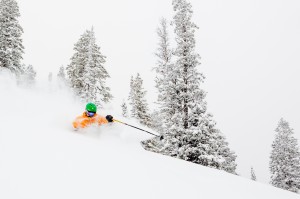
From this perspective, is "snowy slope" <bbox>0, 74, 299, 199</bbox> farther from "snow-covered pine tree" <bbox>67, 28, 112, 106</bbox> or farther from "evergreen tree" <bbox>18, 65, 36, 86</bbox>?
"evergreen tree" <bbox>18, 65, 36, 86</bbox>

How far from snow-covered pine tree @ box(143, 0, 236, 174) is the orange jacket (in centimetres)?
839

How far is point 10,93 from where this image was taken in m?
20.2

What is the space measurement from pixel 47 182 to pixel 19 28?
3100cm

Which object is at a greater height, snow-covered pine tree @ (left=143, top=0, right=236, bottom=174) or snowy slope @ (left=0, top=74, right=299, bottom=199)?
snow-covered pine tree @ (left=143, top=0, right=236, bottom=174)

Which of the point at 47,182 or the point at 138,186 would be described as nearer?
the point at 47,182

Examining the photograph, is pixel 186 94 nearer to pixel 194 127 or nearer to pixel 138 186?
pixel 194 127

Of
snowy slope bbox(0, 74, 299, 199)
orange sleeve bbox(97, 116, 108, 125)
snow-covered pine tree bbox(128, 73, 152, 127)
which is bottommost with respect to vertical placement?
snowy slope bbox(0, 74, 299, 199)

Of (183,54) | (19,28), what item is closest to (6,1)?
(19,28)

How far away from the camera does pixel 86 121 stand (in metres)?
10.6

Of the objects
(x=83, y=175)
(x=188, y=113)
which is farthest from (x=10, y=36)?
(x=83, y=175)

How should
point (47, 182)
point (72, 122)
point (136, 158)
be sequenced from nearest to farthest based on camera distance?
point (47, 182)
point (136, 158)
point (72, 122)

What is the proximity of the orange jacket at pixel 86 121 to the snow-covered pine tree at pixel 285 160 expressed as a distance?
2625cm

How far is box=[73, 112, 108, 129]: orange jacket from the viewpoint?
1036 centimetres

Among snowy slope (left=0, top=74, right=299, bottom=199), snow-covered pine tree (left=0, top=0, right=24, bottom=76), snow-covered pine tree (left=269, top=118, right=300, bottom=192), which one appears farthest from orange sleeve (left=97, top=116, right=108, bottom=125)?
snow-covered pine tree (left=269, top=118, right=300, bottom=192)
